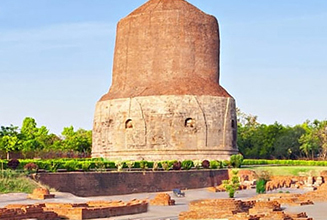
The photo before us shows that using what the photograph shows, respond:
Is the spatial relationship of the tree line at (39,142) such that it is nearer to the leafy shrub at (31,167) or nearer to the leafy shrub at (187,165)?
the leafy shrub at (187,165)

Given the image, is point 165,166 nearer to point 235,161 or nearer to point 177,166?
point 177,166

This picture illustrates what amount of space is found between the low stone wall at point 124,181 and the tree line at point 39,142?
14.7 meters

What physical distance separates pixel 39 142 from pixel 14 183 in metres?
33.6

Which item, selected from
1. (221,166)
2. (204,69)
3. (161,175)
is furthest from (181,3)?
(161,175)

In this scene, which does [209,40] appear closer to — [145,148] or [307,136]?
[145,148]

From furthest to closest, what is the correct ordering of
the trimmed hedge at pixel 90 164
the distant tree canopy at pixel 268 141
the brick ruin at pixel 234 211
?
1. the distant tree canopy at pixel 268 141
2. the trimmed hedge at pixel 90 164
3. the brick ruin at pixel 234 211

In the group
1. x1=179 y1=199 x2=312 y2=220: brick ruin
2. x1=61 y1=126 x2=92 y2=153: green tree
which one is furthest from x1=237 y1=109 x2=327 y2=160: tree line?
x1=179 y1=199 x2=312 y2=220: brick ruin

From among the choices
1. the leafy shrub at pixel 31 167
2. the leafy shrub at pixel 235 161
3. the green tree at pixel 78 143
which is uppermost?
the green tree at pixel 78 143

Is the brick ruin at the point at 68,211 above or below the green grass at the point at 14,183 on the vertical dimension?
below

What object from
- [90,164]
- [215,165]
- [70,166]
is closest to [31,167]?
[70,166]

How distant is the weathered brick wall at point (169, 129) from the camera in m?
39.3

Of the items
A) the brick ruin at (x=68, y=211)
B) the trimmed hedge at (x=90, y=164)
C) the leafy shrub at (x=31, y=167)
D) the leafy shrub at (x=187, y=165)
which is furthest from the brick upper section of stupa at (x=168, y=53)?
the brick ruin at (x=68, y=211)

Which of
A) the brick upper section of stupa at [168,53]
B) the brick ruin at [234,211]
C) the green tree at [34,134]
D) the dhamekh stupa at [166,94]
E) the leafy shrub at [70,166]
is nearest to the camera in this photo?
the brick ruin at [234,211]

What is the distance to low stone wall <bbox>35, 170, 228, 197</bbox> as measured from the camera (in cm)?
2430
